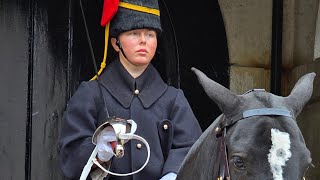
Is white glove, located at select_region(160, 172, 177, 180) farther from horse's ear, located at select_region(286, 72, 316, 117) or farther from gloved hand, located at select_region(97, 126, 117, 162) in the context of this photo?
horse's ear, located at select_region(286, 72, 316, 117)

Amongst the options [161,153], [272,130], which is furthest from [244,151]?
[161,153]

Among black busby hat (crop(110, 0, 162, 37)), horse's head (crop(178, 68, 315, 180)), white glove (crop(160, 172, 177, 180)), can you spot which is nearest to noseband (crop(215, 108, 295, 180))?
horse's head (crop(178, 68, 315, 180))

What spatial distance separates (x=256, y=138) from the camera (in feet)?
8.00

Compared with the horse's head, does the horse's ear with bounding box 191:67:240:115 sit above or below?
above

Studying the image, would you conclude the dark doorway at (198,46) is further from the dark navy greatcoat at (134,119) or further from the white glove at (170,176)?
the white glove at (170,176)

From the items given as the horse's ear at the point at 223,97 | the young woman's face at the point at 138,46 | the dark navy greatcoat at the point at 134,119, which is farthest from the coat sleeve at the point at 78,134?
the horse's ear at the point at 223,97

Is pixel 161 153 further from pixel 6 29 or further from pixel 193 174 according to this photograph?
pixel 6 29

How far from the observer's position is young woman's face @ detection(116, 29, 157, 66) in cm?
335

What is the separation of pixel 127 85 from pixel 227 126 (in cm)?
90

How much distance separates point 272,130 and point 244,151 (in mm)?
110

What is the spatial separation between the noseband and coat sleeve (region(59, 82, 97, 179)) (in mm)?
769

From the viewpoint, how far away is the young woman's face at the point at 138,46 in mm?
3354

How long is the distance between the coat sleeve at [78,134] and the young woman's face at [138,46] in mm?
231

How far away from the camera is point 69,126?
3303 millimetres
